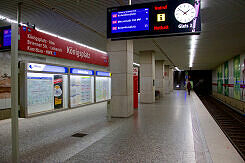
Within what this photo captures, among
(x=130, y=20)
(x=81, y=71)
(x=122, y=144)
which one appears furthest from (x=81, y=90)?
(x=130, y=20)

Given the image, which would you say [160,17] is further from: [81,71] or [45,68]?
[45,68]

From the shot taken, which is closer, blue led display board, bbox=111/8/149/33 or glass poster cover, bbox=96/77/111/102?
blue led display board, bbox=111/8/149/33

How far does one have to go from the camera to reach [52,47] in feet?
25.0

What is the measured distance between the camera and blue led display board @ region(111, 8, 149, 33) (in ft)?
14.2

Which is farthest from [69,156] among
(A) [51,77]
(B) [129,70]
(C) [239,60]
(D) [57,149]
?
(C) [239,60]

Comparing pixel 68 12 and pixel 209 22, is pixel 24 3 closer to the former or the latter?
pixel 68 12

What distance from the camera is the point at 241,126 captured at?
10305 millimetres

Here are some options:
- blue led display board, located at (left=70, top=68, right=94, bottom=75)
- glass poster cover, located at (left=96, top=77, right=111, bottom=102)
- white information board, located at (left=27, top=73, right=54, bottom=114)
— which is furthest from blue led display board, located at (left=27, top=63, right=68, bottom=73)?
glass poster cover, located at (left=96, top=77, right=111, bottom=102)

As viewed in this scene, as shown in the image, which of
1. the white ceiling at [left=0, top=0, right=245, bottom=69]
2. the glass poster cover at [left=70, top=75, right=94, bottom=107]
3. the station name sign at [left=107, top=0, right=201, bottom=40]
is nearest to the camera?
the station name sign at [left=107, top=0, right=201, bottom=40]

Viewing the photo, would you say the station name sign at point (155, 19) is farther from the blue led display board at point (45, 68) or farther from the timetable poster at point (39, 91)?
the timetable poster at point (39, 91)

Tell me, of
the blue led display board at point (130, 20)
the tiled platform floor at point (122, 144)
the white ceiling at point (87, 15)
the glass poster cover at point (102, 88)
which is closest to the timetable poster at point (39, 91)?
the tiled platform floor at point (122, 144)

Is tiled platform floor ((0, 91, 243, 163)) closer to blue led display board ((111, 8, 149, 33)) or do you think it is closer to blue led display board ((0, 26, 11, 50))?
blue led display board ((0, 26, 11, 50))

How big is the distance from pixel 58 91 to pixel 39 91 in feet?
2.03

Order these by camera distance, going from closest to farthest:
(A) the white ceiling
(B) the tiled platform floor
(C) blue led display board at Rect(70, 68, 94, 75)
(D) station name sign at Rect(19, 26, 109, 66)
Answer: (B) the tiled platform floor < (C) blue led display board at Rect(70, 68, 94, 75) < (A) the white ceiling < (D) station name sign at Rect(19, 26, 109, 66)
